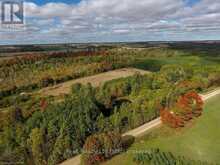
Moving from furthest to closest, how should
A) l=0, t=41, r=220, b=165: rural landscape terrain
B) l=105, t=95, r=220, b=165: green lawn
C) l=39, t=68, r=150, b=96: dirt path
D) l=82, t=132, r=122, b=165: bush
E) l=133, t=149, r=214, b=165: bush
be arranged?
l=39, t=68, r=150, b=96: dirt path
l=105, t=95, r=220, b=165: green lawn
l=0, t=41, r=220, b=165: rural landscape terrain
l=82, t=132, r=122, b=165: bush
l=133, t=149, r=214, b=165: bush

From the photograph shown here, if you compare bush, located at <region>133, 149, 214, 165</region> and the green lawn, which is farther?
the green lawn

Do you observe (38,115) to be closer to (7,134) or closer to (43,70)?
(7,134)

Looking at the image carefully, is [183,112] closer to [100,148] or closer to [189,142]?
[189,142]

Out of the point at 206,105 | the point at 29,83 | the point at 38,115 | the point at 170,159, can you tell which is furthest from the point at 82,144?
the point at 29,83

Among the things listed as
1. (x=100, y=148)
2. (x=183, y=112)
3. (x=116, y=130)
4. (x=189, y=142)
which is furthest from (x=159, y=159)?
(x=183, y=112)

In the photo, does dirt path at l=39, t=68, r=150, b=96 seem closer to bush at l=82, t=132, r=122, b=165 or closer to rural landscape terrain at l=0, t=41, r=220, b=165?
rural landscape terrain at l=0, t=41, r=220, b=165

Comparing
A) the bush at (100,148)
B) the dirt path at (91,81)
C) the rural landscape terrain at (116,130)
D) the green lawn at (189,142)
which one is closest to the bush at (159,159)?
the rural landscape terrain at (116,130)

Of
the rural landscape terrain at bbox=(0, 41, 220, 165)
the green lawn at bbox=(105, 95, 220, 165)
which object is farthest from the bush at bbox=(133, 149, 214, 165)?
the green lawn at bbox=(105, 95, 220, 165)
